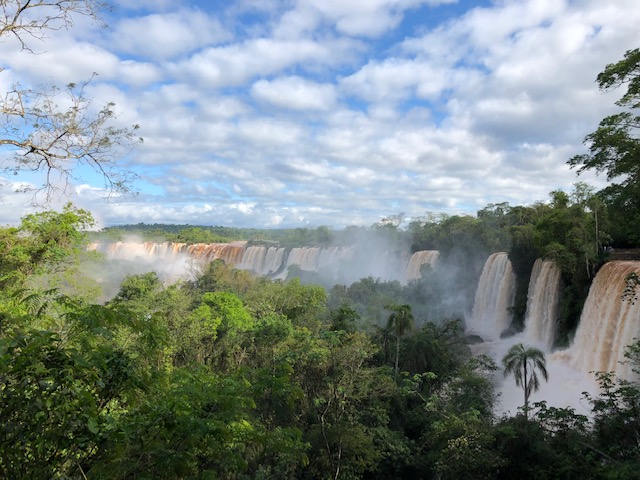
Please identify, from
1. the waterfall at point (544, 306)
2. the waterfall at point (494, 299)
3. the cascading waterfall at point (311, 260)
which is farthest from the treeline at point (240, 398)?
the cascading waterfall at point (311, 260)

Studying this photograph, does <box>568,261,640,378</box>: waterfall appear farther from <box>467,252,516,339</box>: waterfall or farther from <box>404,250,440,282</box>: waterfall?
<box>404,250,440,282</box>: waterfall

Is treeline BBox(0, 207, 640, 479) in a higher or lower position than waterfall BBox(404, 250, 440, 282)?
lower

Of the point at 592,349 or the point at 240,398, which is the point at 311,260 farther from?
the point at 240,398

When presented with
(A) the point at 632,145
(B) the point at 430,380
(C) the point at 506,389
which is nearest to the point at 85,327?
(A) the point at 632,145

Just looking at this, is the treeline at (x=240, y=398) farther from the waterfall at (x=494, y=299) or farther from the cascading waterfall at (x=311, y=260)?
the cascading waterfall at (x=311, y=260)

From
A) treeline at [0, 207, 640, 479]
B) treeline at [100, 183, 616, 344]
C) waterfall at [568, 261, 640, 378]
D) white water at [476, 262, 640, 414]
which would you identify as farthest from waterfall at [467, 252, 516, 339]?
waterfall at [568, 261, 640, 378]

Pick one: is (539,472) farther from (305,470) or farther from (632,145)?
(632,145)

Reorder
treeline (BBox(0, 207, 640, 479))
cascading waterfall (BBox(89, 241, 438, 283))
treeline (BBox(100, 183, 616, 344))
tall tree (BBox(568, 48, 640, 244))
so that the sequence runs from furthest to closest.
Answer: cascading waterfall (BBox(89, 241, 438, 283))
treeline (BBox(100, 183, 616, 344))
tall tree (BBox(568, 48, 640, 244))
treeline (BBox(0, 207, 640, 479))
